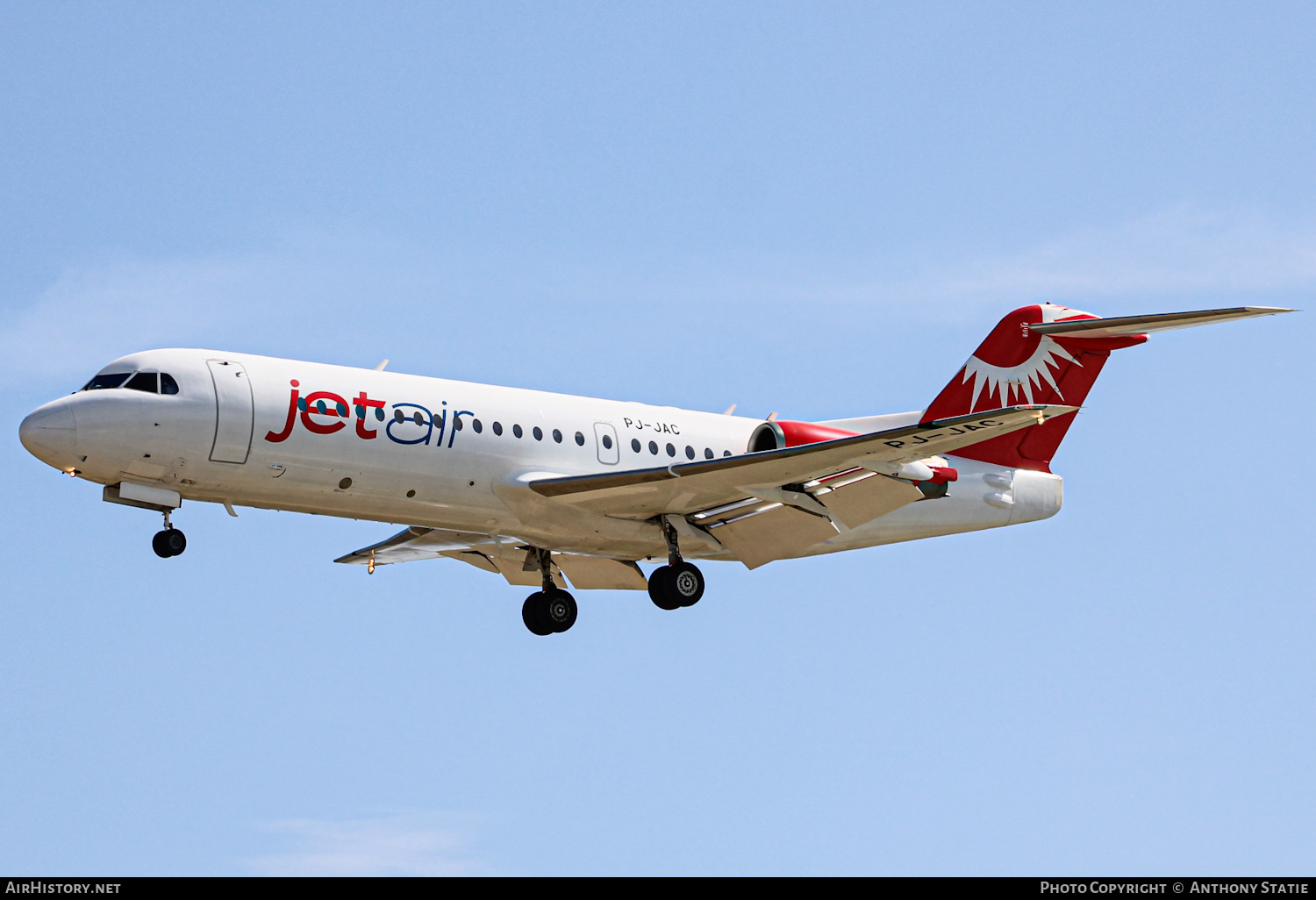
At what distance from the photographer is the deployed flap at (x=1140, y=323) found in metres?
22.6

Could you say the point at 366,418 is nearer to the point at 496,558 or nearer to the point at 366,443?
the point at 366,443

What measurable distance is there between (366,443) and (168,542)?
2915 millimetres

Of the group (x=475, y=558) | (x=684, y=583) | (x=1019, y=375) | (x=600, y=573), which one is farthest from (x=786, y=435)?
(x=475, y=558)

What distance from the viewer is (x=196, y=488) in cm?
2259

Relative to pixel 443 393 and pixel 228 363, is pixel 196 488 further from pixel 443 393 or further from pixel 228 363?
pixel 443 393

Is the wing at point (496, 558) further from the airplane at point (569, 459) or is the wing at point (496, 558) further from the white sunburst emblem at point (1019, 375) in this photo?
the white sunburst emblem at point (1019, 375)

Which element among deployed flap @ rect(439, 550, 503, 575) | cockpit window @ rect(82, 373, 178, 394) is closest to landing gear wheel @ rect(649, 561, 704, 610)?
deployed flap @ rect(439, 550, 503, 575)

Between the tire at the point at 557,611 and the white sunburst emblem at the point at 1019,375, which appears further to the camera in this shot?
the white sunburst emblem at the point at 1019,375

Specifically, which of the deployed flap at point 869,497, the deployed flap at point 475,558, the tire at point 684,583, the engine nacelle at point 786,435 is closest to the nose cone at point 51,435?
the deployed flap at point 475,558

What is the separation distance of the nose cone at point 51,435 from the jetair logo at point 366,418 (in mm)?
2489

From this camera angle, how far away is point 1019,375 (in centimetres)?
2861
